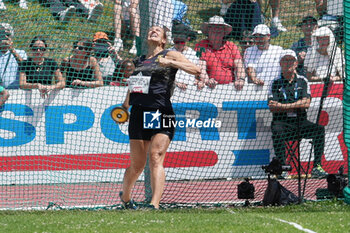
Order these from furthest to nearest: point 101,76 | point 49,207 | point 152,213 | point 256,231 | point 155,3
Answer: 1. point 101,76
2. point 155,3
3. point 49,207
4. point 152,213
5. point 256,231

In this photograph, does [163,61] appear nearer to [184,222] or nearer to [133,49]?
[133,49]

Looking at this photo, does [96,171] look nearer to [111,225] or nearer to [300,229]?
[111,225]

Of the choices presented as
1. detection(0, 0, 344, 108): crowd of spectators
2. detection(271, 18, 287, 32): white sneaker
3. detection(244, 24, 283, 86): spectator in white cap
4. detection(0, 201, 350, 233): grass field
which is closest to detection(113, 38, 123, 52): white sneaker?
detection(0, 0, 344, 108): crowd of spectators

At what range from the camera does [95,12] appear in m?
9.26

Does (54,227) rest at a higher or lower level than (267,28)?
lower

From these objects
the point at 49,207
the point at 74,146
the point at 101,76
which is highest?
the point at 101,76

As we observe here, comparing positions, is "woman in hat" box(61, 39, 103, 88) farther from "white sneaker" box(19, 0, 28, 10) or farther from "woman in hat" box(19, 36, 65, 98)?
"white sneaker" box(19, 0, 28, 10)

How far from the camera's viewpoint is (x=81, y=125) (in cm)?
948

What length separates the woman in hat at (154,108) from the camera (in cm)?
731

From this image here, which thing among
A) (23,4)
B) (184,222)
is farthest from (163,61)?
(23,4)

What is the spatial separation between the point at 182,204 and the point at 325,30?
3.78 m

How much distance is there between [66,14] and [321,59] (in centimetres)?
410

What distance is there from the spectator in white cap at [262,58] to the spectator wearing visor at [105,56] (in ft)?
6.91

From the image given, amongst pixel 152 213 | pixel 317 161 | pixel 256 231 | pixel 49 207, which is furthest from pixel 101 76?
pixel 256 231
